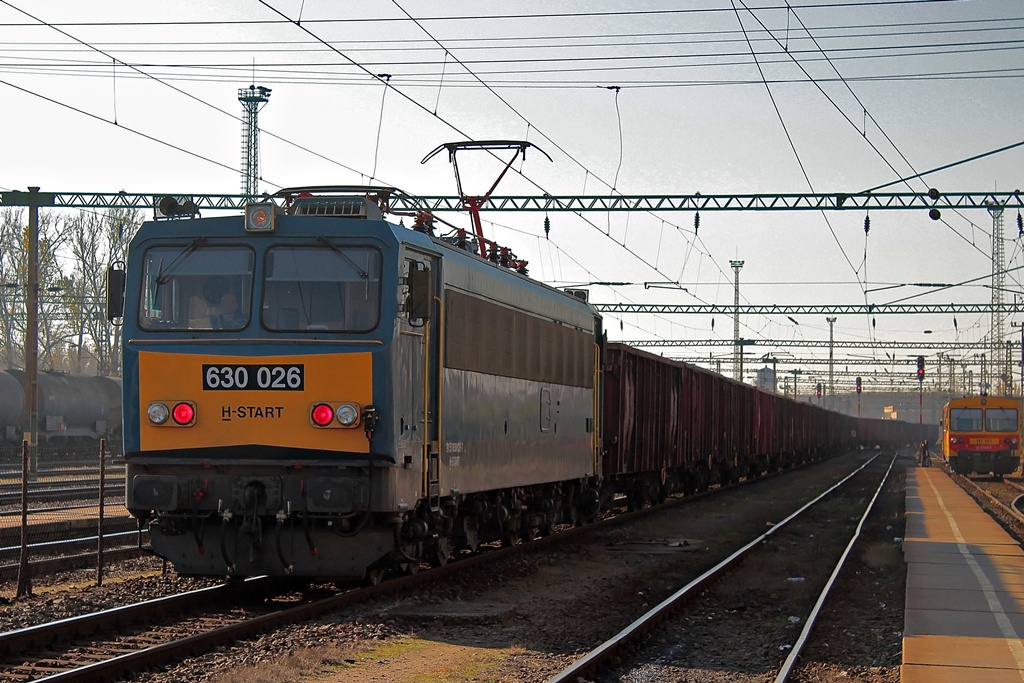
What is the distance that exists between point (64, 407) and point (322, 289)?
1396 inches

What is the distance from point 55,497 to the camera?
77.5 feet

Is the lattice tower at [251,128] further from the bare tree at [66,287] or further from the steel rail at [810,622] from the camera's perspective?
the steel rail at [810,622]

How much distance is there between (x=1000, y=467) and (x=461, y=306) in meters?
38.0

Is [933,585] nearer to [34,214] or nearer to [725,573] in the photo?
[725,573]

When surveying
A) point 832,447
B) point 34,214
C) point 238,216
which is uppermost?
point 34,214

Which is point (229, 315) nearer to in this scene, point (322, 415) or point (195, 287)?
point (195, 287)

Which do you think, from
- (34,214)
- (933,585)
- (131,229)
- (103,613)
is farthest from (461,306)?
(131,229)

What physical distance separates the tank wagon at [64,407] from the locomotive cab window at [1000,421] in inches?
1266

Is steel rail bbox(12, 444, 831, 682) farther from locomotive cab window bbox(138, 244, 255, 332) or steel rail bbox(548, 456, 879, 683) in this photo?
locomotive cab window bbox(138, 244, 255, 332)

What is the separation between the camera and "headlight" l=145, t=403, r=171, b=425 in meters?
11.4

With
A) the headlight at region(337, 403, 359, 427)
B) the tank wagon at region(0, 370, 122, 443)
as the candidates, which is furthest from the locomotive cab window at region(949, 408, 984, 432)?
the headlight at region(337, 403, 359, 427)

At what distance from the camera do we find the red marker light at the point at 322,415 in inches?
438

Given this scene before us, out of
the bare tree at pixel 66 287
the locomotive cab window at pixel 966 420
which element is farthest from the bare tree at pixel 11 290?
the locomotive cab window at pixel 966 420

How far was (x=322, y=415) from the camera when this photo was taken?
11.1 metres
